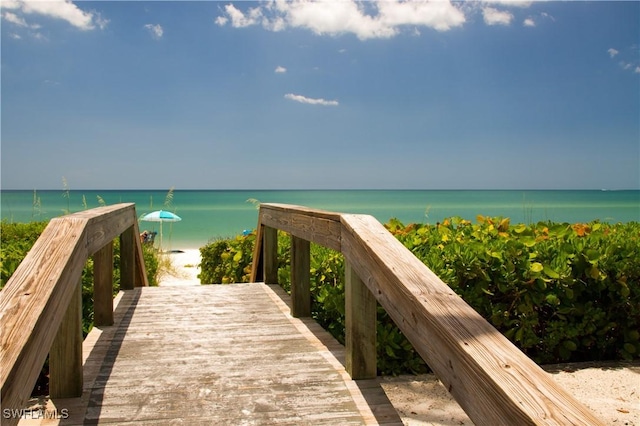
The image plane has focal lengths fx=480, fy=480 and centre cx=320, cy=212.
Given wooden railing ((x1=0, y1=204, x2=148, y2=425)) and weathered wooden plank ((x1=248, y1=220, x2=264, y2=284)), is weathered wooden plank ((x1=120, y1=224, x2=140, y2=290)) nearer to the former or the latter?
weathered wooden plank ((x1=248, y1=220, x2=264, y2=284))

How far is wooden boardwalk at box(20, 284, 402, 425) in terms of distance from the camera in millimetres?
2332

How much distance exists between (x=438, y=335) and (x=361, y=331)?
1215mm

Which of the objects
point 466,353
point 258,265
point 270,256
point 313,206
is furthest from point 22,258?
point 313,206

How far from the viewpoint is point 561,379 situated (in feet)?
13.0

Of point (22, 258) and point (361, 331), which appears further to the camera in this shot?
point (22, 258)

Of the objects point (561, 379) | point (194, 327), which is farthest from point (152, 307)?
point (561, 379)

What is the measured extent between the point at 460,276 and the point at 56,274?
3.13 m

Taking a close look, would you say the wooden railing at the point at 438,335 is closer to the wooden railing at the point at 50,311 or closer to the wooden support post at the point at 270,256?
the wooden railing at the point at 50,311

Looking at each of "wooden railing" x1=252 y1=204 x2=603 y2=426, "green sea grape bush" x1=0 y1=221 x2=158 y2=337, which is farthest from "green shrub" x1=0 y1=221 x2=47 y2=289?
"wooden railing" x1=252 y1=204 x2=603 y2=426

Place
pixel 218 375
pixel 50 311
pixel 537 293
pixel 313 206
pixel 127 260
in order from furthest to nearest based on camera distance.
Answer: pixel 313 206 → pixel 127 260 → pixel 537 293 → pixel 218 375 → pixel 50 311

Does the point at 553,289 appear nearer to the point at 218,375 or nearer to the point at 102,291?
the point at 218,375

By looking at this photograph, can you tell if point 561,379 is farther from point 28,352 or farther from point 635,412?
point 28,352

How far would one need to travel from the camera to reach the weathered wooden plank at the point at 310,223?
3.07 meters

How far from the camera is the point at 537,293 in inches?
162
